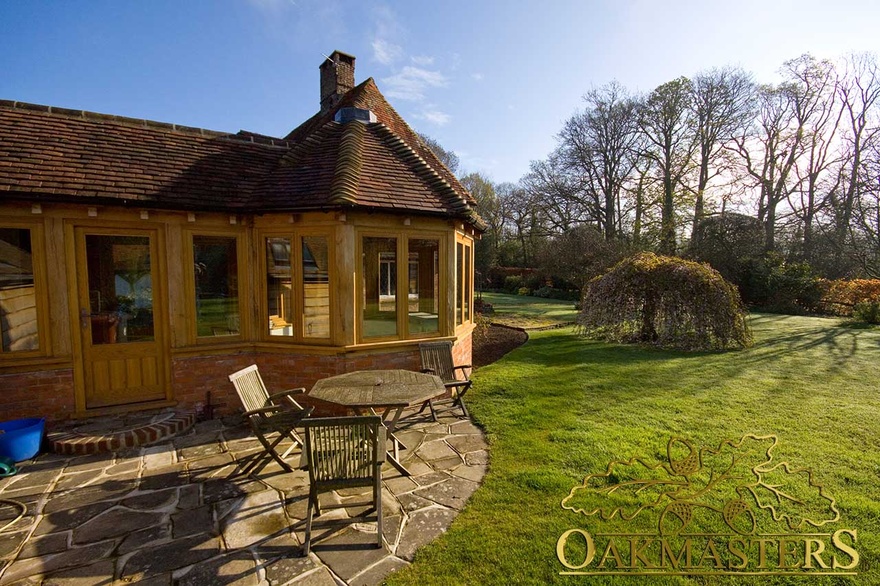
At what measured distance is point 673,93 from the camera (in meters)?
26.9

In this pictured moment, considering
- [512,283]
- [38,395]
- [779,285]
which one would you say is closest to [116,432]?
[38,395]

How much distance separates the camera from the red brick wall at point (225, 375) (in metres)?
5.79

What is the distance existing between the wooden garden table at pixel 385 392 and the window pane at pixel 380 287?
4.54ft

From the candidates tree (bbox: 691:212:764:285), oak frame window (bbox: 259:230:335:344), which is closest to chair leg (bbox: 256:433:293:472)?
oak frame window (bbox: 259:230:335:344)

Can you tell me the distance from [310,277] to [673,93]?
29621 mm

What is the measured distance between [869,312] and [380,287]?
1791 cm

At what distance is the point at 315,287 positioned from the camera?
6676 mm

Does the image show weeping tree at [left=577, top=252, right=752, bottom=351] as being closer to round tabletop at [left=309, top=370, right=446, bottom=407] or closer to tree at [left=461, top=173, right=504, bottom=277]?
round tabletop at [left=309, top=370, right=446, bottom=407]

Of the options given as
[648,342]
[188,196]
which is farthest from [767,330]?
[188,196]

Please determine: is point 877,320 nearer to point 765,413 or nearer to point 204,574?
point 765,413

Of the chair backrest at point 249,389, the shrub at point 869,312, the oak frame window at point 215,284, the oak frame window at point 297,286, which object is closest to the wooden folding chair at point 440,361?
the oak frame window at point 297,286

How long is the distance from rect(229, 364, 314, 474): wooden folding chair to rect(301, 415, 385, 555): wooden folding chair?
832 mm

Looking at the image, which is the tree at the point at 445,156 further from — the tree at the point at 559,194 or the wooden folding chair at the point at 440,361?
the wooden folding chair at the point at 440,361

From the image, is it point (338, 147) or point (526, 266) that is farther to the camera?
point (526, 266)
